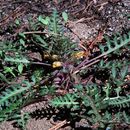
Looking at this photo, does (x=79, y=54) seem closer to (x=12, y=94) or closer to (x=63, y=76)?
(x=63, y=76)

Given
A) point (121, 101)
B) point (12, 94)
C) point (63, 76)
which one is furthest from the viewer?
point (63, 76)

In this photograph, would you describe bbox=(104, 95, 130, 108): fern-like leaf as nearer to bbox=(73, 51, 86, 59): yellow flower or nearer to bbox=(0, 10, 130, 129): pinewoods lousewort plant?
bbox=(0, 10, 130, 129): pinewoods lousewort plant

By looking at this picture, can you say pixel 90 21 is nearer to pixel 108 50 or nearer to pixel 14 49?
pixel 108 50

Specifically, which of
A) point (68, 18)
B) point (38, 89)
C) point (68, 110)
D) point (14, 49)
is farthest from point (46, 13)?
point (68, 110)

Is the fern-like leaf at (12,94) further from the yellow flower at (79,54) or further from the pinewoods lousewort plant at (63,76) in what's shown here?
the yellow flower at (79,54)

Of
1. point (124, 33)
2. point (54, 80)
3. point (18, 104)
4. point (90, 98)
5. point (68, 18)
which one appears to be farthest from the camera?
point (68, 18)

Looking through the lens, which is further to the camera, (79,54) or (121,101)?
(79,54)

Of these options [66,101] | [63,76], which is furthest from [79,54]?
[66,101]

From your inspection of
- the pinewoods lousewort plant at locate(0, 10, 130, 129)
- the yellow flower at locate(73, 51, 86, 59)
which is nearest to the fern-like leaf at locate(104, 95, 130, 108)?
the pinewoods lousewort plant at locate(0, 10, 130, 129)
